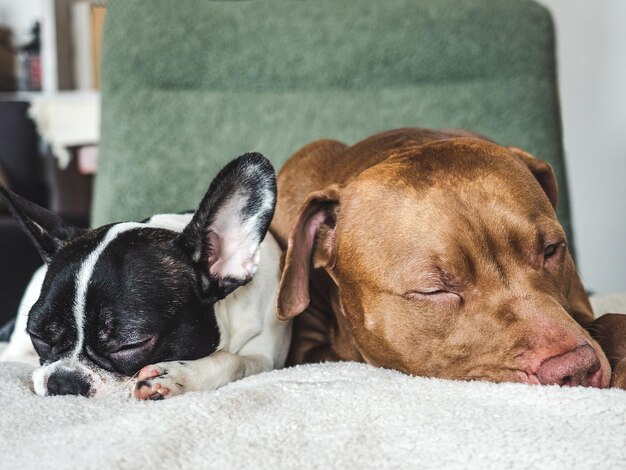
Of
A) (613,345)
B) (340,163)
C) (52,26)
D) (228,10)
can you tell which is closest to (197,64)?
(228,10)

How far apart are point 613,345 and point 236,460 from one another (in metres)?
0.88

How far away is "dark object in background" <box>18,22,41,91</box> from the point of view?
534 centimetres

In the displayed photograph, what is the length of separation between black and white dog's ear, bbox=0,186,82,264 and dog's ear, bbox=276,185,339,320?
0.57m

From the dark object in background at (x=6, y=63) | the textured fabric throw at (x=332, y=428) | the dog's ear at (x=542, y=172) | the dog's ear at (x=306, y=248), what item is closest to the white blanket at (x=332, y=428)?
the textured fabric throw at (x=332, y=428)

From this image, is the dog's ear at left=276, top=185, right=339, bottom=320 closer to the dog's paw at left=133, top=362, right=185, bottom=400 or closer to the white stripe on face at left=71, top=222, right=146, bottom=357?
the dog's paw at left=133, top=362, right=185, bottom=400

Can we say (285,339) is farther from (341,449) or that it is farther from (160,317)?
(341,449)

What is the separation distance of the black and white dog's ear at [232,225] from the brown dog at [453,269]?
0.35 feet

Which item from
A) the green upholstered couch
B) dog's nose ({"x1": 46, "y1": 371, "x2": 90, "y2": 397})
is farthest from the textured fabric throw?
the green upholstered couch

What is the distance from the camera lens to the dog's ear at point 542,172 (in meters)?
1.85

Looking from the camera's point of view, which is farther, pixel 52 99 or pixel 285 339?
pixel 52 99

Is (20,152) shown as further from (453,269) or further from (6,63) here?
(453,269)

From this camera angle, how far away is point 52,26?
5039 millimetres

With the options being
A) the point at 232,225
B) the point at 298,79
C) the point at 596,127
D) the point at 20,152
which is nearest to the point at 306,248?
the point at 232,225

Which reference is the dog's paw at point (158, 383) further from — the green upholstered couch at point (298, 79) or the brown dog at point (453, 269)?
the green upholstered couch at point (298, 79)
